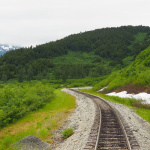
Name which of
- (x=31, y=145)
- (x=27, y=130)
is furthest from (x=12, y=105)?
(x=31, y=145)

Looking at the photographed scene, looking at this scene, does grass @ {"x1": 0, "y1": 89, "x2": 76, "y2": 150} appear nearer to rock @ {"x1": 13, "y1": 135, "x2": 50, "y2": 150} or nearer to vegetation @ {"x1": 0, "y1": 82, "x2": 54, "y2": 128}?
vegetation @ {"x1": 0, "y1": 82, "x2": 54, "y2": 128}

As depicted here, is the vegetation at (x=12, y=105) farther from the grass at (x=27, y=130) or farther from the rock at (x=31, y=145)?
the rock at (x=31, y=145)

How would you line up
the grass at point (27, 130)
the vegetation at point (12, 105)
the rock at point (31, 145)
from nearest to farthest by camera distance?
the rock at point (31, 145) < the grass at point (27, 130) < the vegetation at point (12, 105)

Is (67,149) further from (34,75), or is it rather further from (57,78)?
(34,75)

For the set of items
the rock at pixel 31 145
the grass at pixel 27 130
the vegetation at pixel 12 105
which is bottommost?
the grass at pixel 27 130

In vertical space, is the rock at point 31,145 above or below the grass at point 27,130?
above

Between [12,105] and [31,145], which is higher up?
[12,105]

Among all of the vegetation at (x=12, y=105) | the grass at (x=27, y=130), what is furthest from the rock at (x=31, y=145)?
the vegetation at (x=12, y=105)

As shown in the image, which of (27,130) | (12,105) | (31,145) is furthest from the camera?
(12,105)

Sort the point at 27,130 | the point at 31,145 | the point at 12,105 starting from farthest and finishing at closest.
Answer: the point at 12,105 → the point at 27,130 → the point at 31,145

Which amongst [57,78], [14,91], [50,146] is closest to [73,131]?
[50,146]

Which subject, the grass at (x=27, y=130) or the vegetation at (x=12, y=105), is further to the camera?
the vegetation at (x=12, y=105)

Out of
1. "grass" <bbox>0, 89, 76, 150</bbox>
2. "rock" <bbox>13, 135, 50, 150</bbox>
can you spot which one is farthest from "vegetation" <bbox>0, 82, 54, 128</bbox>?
"rock" <bbox>13, 135, 50, 150</bbox>

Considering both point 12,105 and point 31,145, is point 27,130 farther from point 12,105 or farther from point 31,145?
point 12,105
